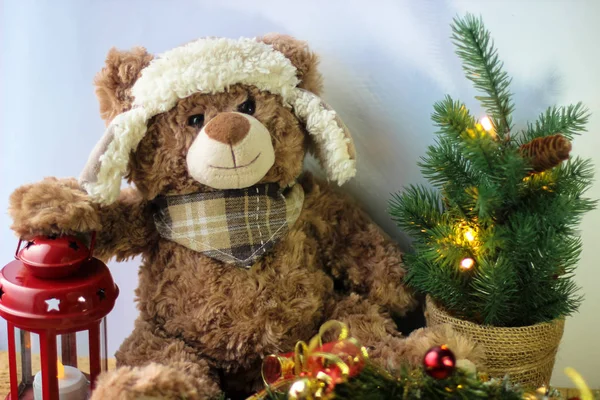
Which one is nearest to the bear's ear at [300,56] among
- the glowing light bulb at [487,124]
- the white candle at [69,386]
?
the glowing light bulb at [487,124]

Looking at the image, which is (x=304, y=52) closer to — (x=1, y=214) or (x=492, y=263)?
(x=492, y=263)

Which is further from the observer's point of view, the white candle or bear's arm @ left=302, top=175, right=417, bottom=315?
bear's arm @ left=302, top=175, right=417, bottom=315

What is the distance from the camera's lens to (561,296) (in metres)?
0.82

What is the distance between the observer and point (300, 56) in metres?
0.87

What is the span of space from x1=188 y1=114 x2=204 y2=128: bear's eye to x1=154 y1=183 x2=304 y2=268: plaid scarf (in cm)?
→ 10

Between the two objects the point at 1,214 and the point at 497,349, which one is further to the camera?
the point at 1,214

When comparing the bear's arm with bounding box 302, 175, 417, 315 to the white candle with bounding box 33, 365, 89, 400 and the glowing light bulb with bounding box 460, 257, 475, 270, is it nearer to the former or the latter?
the glowing light bulb with bounding box 460, 257, 475, 270

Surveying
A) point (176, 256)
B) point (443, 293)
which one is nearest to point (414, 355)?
point (443, 293)

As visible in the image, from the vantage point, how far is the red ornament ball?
23.1 inches

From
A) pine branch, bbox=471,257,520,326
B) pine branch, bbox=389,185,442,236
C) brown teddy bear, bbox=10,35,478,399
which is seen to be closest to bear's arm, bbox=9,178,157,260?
brown teddy bear, bbox=10,35,478,399

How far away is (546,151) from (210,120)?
0.43 m

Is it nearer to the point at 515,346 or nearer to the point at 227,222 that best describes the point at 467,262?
the point at 515,346

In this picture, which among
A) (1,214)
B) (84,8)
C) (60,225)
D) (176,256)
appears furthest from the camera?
(1,214)

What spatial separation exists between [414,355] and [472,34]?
17.2 inches
